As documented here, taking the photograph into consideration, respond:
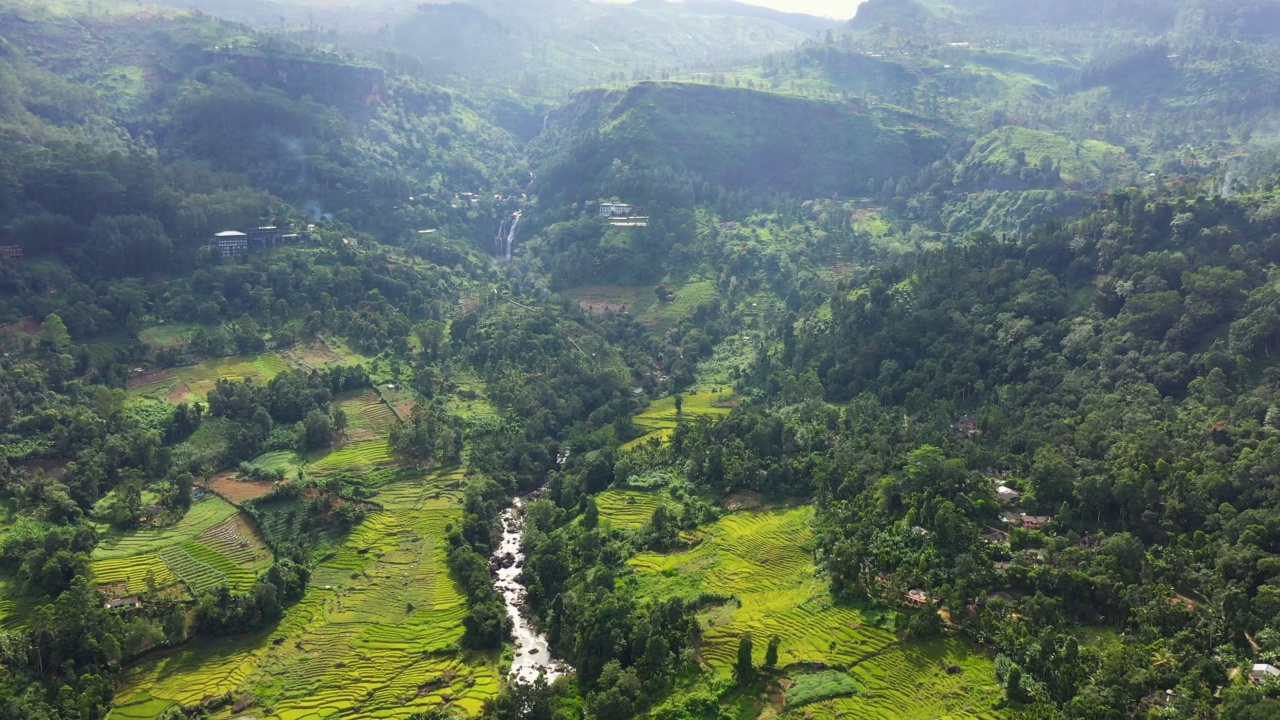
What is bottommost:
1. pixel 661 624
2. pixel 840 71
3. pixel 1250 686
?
pixel 661 624

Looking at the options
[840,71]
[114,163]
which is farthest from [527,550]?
[840,71]

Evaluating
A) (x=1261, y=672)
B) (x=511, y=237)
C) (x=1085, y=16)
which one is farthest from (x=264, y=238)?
(x=1085, y=16)

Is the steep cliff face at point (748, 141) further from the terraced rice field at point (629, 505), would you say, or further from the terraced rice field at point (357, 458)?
the terraced rice field at point (629, 505)

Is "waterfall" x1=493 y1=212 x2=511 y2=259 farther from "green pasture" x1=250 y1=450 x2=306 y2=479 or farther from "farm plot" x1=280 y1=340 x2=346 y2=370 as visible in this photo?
"green pasture" x1=250 y1=450 x2=306 y2=479

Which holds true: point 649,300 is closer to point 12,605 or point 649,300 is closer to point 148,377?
point 148,377

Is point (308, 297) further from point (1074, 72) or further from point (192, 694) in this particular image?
point (1074, 72)

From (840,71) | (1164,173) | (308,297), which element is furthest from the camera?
(840,71)
